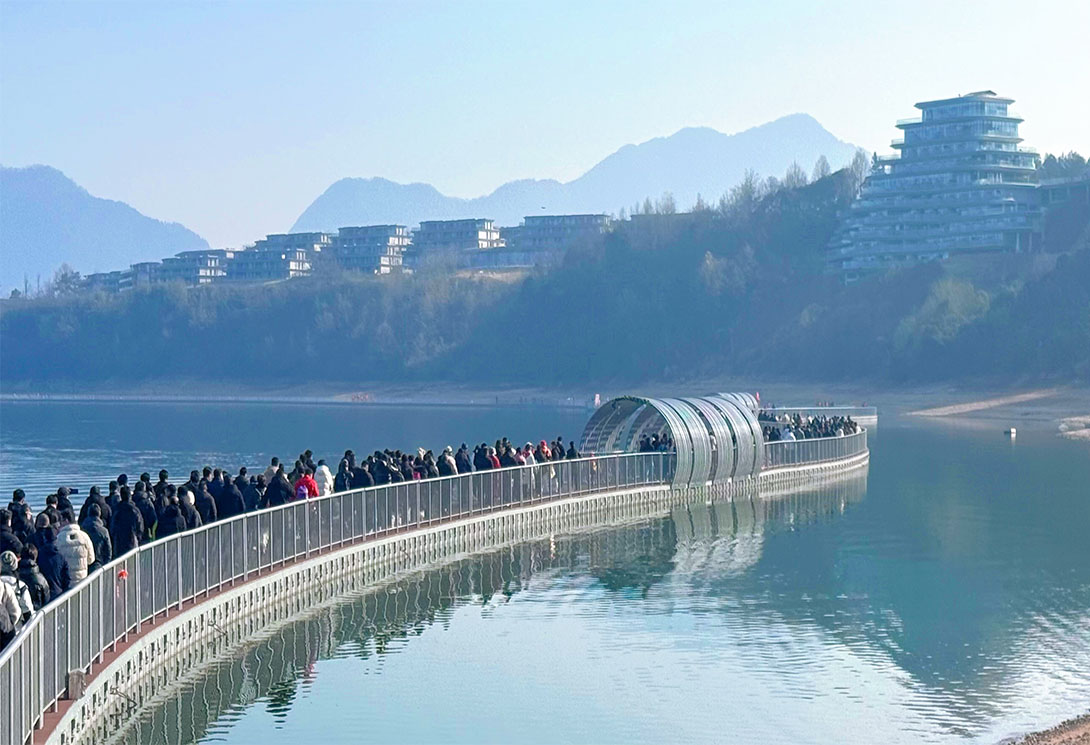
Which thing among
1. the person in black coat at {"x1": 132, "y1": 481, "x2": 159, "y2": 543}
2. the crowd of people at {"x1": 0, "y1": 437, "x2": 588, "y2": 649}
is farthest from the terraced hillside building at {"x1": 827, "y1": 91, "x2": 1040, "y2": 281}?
the person in black coat at {"x1": 132, "y1": 481, "x2": 159, "y2": 543}

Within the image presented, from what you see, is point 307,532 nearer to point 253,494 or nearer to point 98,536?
point 253,494

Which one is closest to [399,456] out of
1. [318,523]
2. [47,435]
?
[318,523]

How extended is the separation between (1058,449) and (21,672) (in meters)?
83.6

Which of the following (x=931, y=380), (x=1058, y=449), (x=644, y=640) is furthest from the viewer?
(x=931, y=380)

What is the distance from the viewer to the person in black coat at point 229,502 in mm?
34062

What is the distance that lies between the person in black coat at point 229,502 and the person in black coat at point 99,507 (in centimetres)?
457

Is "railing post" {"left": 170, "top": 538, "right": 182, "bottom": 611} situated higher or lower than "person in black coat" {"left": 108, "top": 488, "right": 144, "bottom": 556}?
lower

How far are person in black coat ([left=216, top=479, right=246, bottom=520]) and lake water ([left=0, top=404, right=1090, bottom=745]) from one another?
8.44ft

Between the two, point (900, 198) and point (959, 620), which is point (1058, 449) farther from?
point (900, 198)

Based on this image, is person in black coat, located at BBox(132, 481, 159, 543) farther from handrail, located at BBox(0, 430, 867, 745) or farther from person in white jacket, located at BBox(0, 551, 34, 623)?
person in white jacket, located at BBox(0, 551, 34, 623)

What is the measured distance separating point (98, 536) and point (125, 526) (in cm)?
166

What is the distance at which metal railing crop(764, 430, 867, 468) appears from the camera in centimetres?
6956

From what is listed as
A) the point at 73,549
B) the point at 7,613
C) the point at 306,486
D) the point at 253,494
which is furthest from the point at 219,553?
the point at 7,613

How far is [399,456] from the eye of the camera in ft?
143
